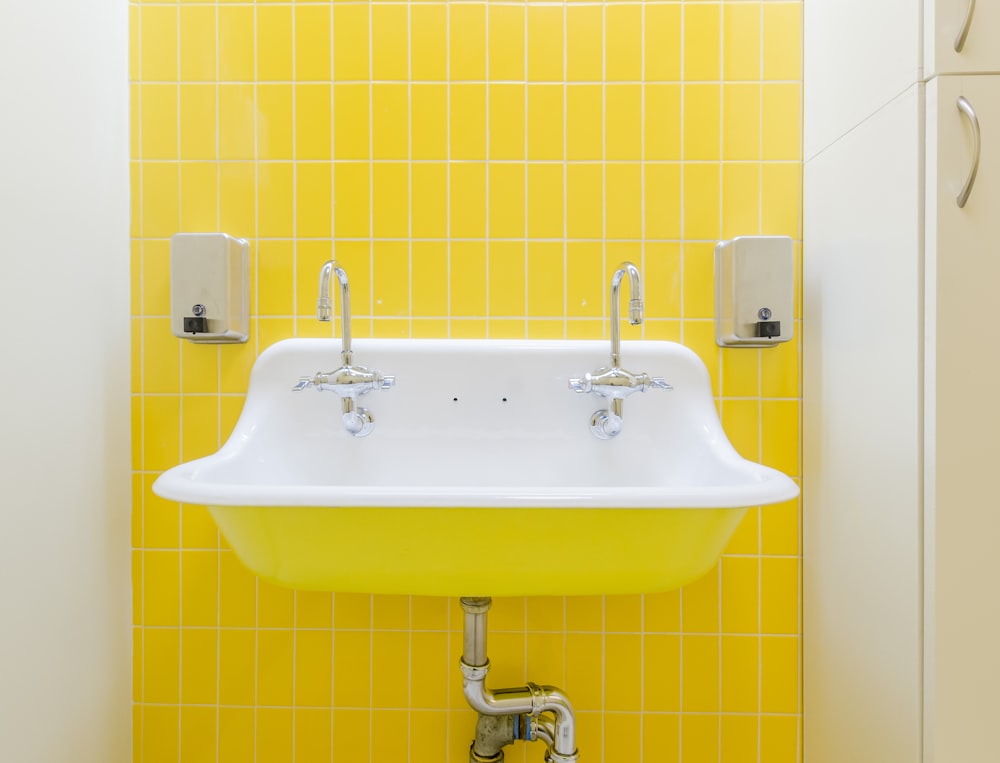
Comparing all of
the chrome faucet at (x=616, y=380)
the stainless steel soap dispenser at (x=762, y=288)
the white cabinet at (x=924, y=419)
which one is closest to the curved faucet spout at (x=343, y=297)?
the chrome faucet at (x=616, y=380)

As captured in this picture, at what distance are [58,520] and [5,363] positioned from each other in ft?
0.86

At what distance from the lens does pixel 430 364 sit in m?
1.10

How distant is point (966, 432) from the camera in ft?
2.55

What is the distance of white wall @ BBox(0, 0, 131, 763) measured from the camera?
871 mm

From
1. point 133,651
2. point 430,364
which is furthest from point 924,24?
point 133,651

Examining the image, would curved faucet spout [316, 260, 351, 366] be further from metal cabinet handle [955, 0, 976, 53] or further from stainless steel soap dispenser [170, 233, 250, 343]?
metal cabinet handle [955, 0, 976, 53]

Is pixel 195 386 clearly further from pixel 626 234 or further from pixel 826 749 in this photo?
pixel 826 749

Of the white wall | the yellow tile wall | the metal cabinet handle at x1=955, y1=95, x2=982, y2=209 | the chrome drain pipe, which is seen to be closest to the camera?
the metal cabinet handle at x1=955, y1=95, x2=982, y2=209

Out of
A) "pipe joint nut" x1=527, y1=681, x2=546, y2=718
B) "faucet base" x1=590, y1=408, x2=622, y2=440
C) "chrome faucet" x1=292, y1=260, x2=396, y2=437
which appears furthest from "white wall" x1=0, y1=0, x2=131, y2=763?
"faucet base" x1=590, y1=408, x2=622, y2=440

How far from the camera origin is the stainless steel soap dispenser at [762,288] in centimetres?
106

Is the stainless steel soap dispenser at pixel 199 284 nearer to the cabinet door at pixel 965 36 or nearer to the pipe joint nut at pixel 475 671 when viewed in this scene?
the pipe joint nut at pixel 475 671

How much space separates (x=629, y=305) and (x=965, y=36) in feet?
1.77

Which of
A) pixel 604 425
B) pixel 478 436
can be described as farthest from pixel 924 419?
pixel 478 436

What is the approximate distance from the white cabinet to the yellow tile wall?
200mm
